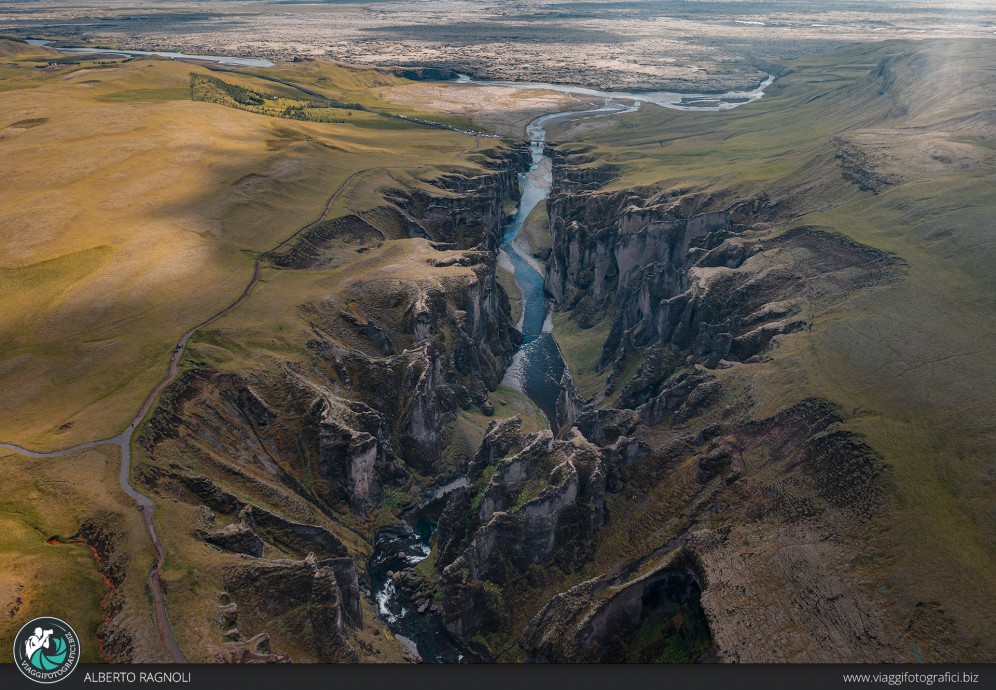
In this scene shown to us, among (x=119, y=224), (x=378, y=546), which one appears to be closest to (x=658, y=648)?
(x=378, y=546)

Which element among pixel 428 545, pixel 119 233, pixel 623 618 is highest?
pixel 119 233

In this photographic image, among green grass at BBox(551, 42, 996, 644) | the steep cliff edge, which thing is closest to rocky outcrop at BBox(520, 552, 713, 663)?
green grass at BBox(551, 42, 996, 644)

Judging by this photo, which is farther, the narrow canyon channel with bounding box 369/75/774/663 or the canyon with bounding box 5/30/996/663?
the narrow canyon channel with bounding box 369/75/774/663

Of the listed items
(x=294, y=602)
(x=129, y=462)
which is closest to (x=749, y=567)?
(x=294, y=602)

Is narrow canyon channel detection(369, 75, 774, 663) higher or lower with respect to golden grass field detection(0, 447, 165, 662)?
lower

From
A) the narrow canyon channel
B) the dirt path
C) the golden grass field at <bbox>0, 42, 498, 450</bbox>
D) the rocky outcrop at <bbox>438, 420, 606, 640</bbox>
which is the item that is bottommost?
the narrow canyon channel

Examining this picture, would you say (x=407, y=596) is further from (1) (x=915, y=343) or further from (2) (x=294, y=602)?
(1) (x=915, y=343)

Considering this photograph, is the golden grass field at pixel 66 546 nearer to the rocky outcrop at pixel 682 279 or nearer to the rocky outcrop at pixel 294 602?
the rocky outcrop at pixel 294 602

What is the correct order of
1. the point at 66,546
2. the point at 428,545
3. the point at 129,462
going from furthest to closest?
the point at 428,545 < the point at 129,462 < the point at 66,546

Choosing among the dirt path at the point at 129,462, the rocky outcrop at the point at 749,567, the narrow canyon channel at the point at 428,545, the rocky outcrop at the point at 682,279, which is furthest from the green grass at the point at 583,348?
the dirt path at the point at 129,462

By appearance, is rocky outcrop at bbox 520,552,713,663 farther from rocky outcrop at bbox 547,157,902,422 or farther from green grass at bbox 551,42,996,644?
rocky outcrop at bbox 547,157,902,422

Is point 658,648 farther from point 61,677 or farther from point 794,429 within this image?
point 61,677
